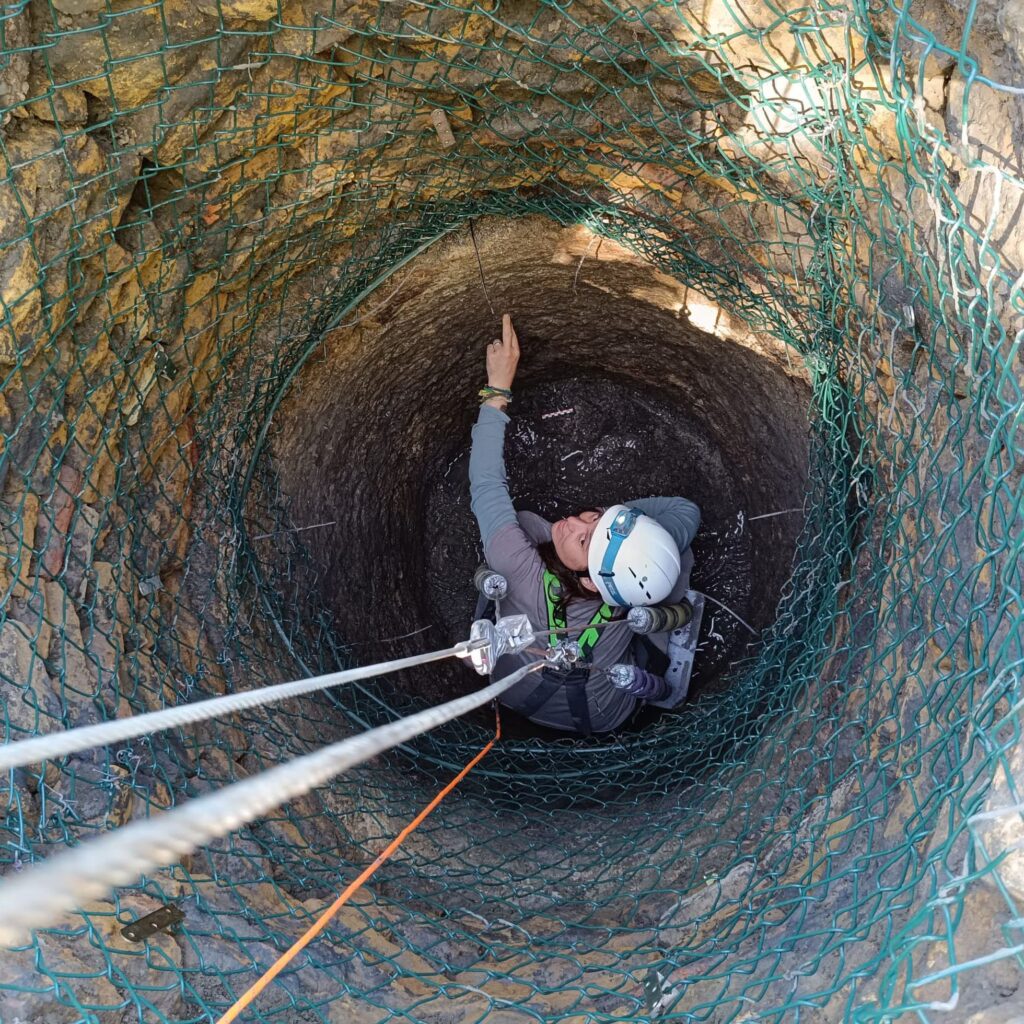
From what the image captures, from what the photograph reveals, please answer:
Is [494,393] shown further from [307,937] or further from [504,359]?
[307,937]

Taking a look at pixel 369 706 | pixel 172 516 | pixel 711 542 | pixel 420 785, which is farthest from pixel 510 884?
pixel 711 542

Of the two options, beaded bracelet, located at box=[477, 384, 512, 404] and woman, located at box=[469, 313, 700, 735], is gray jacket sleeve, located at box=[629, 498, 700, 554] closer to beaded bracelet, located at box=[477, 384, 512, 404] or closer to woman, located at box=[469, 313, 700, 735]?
woman, located at box=[469, 313, 700, 735]

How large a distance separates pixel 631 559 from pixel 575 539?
38 centimetres

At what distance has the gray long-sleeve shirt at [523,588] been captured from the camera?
417cm

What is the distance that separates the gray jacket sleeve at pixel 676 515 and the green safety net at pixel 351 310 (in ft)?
3.32

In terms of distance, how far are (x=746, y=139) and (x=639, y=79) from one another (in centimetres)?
40

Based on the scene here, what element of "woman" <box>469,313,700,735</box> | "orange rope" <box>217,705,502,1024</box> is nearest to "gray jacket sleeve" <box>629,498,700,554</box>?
"woman" <box>469,313,700,735</box>

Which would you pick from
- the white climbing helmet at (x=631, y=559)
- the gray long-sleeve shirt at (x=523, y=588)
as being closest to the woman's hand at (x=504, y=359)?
the gray long-sleeve shirt at (x=523, y=588)

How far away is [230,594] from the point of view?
3.41 m

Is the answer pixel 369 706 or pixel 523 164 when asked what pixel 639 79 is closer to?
pixel 523 164

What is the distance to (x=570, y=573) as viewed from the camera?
4.33 metres

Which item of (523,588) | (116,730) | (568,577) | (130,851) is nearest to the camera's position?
(130,851)

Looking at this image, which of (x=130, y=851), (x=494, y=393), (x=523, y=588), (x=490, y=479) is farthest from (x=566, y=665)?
(x=130, y=851)

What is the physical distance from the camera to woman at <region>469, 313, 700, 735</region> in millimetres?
3949
